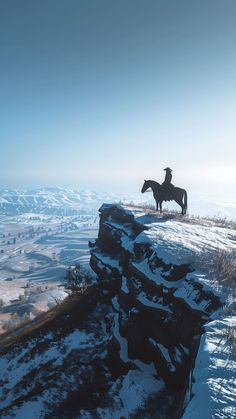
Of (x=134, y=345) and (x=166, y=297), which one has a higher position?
(x=166, y=297)

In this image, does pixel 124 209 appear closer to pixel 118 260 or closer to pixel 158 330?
pixel 118 260

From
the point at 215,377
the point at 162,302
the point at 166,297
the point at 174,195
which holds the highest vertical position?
the point at 174,195

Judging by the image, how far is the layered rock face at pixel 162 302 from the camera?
12523mm

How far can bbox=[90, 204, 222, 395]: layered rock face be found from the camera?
1252 cm

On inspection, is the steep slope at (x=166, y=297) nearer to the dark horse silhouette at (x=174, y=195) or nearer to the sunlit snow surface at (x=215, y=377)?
the sunlit snow surface at (x=215, y=377)

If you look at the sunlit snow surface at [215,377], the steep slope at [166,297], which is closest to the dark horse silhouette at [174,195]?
the steep slope at [166,297]

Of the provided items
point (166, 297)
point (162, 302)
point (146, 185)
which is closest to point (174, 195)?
point (146, 185)

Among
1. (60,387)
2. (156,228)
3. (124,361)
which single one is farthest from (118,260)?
(60,387)

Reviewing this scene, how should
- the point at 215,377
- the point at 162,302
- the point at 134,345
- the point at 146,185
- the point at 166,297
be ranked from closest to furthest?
the point at 215,377, the point at 166,297, the point at 162,302, the point at 134,345, the point at 146,185

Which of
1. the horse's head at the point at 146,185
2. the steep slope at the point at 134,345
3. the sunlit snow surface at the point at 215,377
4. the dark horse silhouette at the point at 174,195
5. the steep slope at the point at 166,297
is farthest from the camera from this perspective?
the horse's head at the point at 146,185

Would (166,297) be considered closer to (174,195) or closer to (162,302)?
(162,302)

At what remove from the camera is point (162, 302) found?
49.4 ft

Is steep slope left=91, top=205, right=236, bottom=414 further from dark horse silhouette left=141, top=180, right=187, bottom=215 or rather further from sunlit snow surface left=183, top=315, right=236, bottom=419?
dark horse silhouette left=141, top=180, right=187, bottom=215

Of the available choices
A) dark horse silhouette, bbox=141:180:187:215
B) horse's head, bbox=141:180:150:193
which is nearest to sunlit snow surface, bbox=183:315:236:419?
dark horse silhouette, bbox=141:180:187:215
